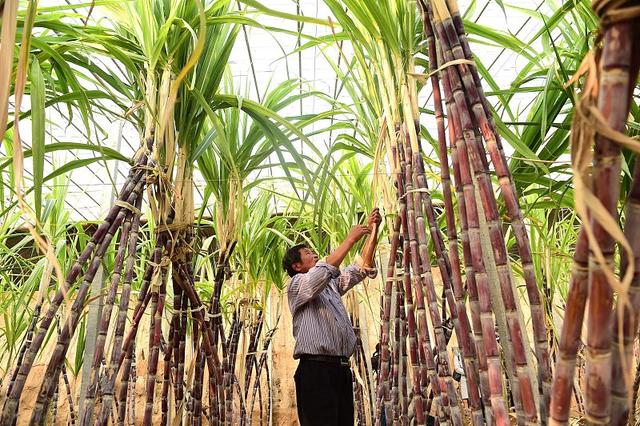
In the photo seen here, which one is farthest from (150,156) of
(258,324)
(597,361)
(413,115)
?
(258,324)

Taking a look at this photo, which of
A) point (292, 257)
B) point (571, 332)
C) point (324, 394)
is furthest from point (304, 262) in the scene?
point (571, 332)

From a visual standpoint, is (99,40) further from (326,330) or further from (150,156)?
(326,330)

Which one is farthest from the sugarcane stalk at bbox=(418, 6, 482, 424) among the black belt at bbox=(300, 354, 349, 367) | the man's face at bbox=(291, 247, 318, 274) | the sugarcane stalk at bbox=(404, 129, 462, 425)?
the man's face at bbox=(291, 247, 318, 274)

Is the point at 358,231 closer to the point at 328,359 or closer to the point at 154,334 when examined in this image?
the point at 328,359

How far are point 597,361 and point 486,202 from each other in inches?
15.2

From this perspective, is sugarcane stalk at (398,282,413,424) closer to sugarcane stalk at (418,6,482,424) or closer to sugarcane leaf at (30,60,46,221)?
sugarcane stalk at (418,6,482,424)

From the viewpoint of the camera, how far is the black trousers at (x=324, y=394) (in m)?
2.10

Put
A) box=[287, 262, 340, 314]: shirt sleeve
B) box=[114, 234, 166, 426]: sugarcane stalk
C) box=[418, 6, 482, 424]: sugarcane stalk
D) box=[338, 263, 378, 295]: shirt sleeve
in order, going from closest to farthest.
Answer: box=[418, 6, 482, 424]: sugarcane stalk → box=[114, 234, 166, 426]: sugarcane stalk → box=[287, 262, 340, 314]: shirt sleeve → box=[338, 263, 378, 295]: shirt sleeve

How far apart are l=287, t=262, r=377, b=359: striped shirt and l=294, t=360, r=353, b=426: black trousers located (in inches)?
2.3

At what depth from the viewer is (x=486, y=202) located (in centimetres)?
75

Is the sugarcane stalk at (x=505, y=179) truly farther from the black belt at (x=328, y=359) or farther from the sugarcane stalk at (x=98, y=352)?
the black belt at (x=328, y=359)

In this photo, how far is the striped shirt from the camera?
212 cm

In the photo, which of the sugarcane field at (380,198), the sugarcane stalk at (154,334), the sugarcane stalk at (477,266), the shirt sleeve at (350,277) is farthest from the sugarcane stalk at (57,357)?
the shirt sleeve at (350,277)

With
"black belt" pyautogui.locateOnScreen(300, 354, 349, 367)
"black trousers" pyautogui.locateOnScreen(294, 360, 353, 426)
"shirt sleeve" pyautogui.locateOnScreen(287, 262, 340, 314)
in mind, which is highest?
"shirt sleeve" pyautogui.locateOnScreen(287, 262, 340, 314)
